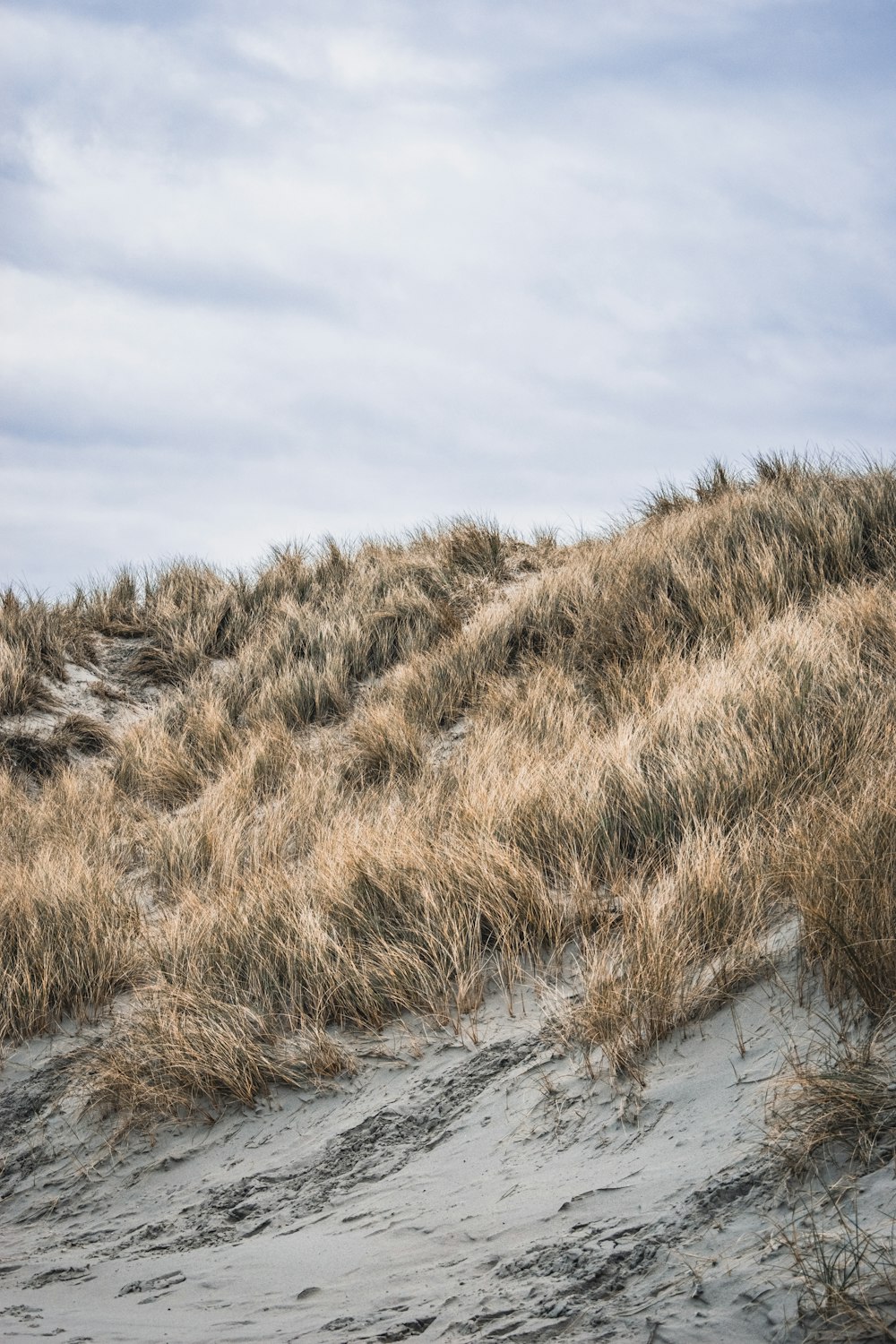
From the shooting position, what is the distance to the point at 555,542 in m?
10.7

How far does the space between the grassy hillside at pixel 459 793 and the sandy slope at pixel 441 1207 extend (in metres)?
0.18

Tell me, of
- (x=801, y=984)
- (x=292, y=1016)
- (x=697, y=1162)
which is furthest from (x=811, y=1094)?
(x=292, y=1016)

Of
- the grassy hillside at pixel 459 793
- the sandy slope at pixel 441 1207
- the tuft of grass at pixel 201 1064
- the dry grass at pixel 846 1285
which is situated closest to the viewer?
the dry grass at pixel 846 1285

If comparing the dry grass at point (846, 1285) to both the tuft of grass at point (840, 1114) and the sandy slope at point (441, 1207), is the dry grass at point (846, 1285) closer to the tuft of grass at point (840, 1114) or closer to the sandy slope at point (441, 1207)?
the sandy slope at point (441, 1207)

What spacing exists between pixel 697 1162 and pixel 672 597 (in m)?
5.46

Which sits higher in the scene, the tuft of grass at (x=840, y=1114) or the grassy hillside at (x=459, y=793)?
the grassy hillside at (x=459, y=793)

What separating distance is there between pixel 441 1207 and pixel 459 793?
242 centimetres

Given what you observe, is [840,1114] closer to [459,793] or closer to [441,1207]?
[441,1207]

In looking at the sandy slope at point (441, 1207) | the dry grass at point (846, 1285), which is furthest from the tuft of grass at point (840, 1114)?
the dry grass at point (846, 1285)

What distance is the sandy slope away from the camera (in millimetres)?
1804

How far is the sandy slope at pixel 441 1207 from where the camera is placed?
1.80 metres

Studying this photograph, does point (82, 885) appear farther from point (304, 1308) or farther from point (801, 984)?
point (801, 984)

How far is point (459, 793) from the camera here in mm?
4625

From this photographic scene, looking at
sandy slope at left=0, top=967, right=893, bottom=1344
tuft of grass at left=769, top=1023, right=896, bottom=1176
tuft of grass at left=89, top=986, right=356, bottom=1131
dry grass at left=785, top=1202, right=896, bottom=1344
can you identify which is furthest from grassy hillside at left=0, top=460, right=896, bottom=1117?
dry grass at left=785, top=1202, right=896, bottom=1344
